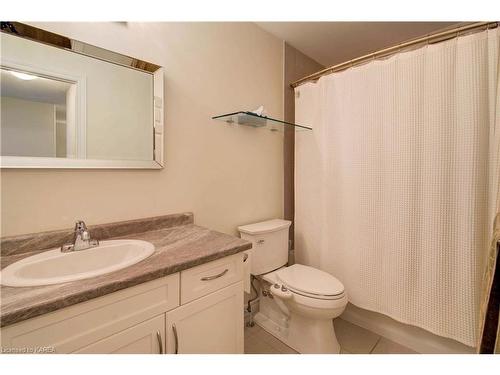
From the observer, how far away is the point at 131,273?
71 centimetres

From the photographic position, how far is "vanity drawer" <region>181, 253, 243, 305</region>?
85cm

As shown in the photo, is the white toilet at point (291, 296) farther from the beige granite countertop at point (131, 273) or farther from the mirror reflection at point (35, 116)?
the mirror reflection at point (35, 116)

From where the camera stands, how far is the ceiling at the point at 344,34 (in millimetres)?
1723

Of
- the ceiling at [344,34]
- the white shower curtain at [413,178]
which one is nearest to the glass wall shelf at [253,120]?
the white shower curtain at [413,178]

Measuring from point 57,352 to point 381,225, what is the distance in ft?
5.22

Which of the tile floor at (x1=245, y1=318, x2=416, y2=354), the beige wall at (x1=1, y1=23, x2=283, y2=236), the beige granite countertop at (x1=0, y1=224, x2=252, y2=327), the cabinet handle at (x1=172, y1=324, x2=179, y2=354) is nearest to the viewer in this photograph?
the beige granite countertop at (x1=0, y1=224, x2=252, y2=327)

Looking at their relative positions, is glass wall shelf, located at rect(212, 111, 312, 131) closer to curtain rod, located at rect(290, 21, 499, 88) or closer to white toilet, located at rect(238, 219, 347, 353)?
curtain rod, located at rect(290, 21, 499, 88)

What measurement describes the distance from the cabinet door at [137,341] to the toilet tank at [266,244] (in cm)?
81

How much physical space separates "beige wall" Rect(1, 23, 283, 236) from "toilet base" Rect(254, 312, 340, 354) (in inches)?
28.8

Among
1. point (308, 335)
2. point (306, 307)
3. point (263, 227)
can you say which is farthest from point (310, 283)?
point (263, 227)

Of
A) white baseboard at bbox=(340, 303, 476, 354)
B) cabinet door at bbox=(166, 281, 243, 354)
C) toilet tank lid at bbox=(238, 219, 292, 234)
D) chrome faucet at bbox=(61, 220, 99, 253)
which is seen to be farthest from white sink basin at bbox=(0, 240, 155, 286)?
white baseboard at bbox=(340, 303, 476, 354)
